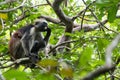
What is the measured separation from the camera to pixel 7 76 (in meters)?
0.98

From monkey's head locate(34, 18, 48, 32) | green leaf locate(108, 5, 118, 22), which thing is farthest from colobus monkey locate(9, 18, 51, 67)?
green leaf locate(108, 5, 118, 22)

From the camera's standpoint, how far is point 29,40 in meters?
5.66

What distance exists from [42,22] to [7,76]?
14.5 feet

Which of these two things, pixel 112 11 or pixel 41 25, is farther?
pixel 41 25

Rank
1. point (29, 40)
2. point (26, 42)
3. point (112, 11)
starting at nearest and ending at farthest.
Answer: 1. point (112, 11)
2. point (26, 42)
3. point (29, 40)

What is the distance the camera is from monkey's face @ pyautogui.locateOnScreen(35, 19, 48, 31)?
5.41 metres

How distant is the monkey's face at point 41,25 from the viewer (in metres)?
5.41

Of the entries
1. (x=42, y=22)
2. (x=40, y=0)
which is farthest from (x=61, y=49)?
(x=40, y=0)

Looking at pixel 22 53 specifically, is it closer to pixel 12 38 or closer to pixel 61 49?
pixel 12 38

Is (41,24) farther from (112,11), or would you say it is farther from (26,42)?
(112,11)

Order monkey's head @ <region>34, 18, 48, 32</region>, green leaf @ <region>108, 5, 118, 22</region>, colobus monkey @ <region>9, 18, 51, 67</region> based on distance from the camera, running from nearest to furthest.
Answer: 1. green leaf @ <region>108, 5, 118, 22</region>
2. colobus monkey @ <region>9, 18, 51, 67</region>
3. monkey's head @ <region>34, 18, 48, 32</region>

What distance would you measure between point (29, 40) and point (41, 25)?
37 centimetres

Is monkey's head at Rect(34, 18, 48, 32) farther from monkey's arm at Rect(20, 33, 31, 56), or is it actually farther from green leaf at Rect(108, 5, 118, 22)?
green leaf at Rect(108, 5, 118, 22)

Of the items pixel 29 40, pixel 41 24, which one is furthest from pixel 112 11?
pixel 29 40
